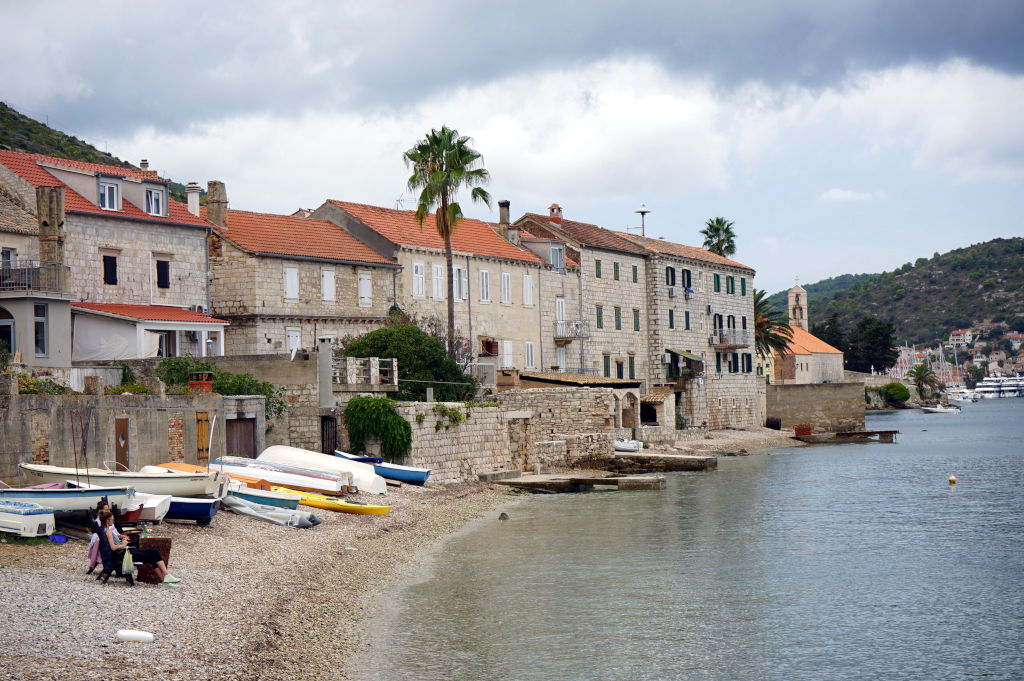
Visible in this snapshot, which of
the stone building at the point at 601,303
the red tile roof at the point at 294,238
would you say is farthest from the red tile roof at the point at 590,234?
the red tile roof at the point at 294,238

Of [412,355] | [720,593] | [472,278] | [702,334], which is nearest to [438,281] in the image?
[472,278]

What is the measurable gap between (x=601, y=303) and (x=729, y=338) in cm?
1398

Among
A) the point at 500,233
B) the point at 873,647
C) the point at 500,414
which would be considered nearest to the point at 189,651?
the point at 873,647

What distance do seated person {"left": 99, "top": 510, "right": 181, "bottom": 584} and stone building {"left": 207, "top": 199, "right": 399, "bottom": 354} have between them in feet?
84.0

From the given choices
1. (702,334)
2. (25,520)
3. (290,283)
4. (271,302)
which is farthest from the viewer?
(702,334)

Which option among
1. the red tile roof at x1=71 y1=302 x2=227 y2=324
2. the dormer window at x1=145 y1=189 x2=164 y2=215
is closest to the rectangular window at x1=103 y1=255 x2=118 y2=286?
the red tile roof at x1=71 y1=302 x2=227 y2=324

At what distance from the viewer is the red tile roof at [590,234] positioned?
61.9 meters

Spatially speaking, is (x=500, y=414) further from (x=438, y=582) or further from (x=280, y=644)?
(x=280, y=644)

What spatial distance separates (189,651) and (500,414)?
2877 centimetres

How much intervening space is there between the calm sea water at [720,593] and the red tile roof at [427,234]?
17045 millimetres

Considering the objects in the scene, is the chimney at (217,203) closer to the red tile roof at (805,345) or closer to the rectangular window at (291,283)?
the rectangular window at (291,283)

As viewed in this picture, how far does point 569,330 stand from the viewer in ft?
194

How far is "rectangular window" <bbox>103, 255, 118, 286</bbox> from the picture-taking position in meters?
39.2

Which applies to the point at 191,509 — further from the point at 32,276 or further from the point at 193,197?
the point at 193,197
